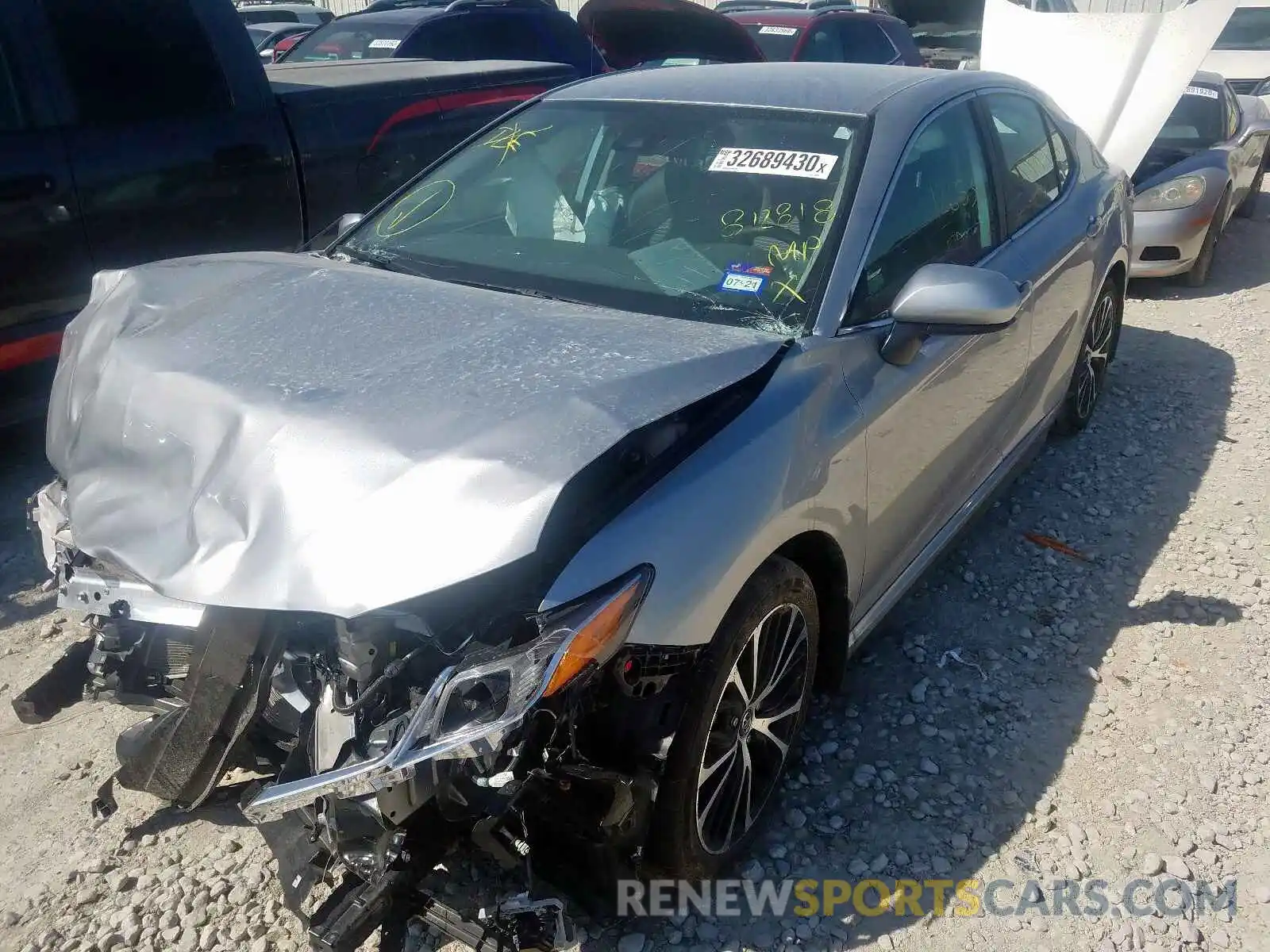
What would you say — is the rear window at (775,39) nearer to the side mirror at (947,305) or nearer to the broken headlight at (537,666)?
the side mirror at (947,305)

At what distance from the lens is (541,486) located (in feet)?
Answer: 6.17

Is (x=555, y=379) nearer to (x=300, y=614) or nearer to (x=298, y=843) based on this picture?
(x=300, y=614)

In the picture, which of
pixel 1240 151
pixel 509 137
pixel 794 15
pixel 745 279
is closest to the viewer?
pixel 745 279

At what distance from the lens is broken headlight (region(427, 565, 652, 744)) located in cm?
180

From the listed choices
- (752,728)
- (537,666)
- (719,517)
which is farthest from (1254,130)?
(537,666)

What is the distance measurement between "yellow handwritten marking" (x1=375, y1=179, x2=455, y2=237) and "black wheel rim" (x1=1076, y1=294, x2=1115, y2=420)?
2824 millimetres

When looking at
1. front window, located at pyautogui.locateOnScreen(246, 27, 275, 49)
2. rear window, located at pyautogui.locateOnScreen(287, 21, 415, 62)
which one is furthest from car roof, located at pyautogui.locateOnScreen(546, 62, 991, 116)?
front window, located at pyautogui.locateOnScreen(246, 27, 275, 49)

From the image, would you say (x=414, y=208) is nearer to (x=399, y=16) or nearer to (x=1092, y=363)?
(x=1092, y=363)

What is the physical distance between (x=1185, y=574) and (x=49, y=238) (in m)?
4.52

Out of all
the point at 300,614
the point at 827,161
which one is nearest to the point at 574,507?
the point at 300,614

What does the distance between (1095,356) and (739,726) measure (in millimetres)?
3291

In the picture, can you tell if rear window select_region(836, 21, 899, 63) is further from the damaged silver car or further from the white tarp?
the damaged silver car

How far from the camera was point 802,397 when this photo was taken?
7.81 ft

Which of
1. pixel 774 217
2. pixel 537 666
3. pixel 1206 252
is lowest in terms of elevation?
pixel 1206 252
